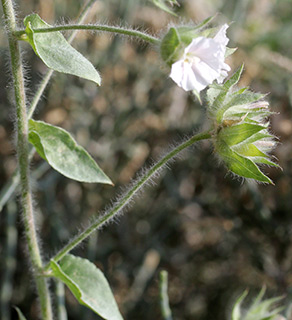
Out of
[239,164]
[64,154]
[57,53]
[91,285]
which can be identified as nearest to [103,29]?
[57,53]

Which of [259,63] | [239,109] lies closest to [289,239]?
[259,63]

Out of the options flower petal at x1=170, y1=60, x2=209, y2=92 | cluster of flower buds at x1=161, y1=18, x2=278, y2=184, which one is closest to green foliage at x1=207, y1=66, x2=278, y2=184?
cluster of flower buds at x1=161, y1=18, x2=278, y2=184

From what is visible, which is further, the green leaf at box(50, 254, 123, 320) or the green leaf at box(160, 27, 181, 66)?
the green leaf at box(50, 254, 123, 320)

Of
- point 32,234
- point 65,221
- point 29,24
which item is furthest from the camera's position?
point 65,221

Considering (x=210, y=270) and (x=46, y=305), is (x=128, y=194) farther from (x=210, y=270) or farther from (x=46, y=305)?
(x=210, y=270)

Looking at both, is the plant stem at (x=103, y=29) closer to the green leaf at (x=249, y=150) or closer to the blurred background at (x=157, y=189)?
the green leaf at (x=249, y=150)

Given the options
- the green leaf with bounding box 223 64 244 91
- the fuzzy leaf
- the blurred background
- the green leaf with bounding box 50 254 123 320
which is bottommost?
the blurred background

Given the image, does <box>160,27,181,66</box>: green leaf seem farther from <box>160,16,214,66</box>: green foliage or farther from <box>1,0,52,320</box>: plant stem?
<box>1,0,52,320</box>: plant stem

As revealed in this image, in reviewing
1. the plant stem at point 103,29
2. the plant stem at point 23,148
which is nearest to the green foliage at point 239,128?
the plant stem at point 103,29
